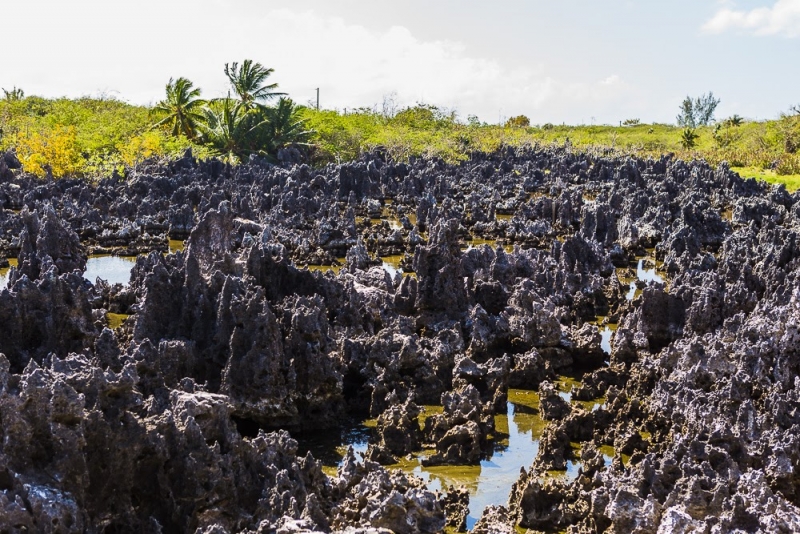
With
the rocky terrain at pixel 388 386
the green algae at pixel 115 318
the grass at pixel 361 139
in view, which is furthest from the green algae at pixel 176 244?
the grass at pixel 361 139

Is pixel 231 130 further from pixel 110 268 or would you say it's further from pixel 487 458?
pixel 487 458

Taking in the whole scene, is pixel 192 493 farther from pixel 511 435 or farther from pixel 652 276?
pixel 652 276

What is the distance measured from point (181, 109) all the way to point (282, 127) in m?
5.67

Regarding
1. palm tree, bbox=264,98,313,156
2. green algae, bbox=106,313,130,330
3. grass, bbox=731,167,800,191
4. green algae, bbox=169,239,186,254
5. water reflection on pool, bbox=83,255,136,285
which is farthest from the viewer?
palm tree, bbox=264,98,313,156

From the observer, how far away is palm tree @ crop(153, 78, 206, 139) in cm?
5038

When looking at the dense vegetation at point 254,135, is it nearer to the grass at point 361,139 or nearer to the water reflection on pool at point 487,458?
the grass at point 361,139

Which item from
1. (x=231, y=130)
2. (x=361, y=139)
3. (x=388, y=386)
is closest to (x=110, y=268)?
(x=388, y=386)

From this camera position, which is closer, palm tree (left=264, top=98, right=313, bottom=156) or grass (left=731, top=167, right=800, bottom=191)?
grass (left=731, top=167, right=800, bottom=191)

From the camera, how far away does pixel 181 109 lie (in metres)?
50.9

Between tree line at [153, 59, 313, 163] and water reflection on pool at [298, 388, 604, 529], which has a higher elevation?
tree line at [153, 59, 313, 163]

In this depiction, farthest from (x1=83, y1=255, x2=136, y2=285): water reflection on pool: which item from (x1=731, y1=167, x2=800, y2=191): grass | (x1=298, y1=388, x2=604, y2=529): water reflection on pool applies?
(x1=731, y1=167, x2=800, y2=191): grass

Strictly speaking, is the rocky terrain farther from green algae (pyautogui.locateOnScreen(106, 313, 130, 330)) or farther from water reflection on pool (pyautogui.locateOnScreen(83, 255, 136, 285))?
water reflection on pool (pyautogui.locateOnScreen(83, 255, 136, 285))

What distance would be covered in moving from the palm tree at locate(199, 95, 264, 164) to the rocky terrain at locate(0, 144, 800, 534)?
24.2 m

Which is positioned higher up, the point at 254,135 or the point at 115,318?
the point at 254,135
